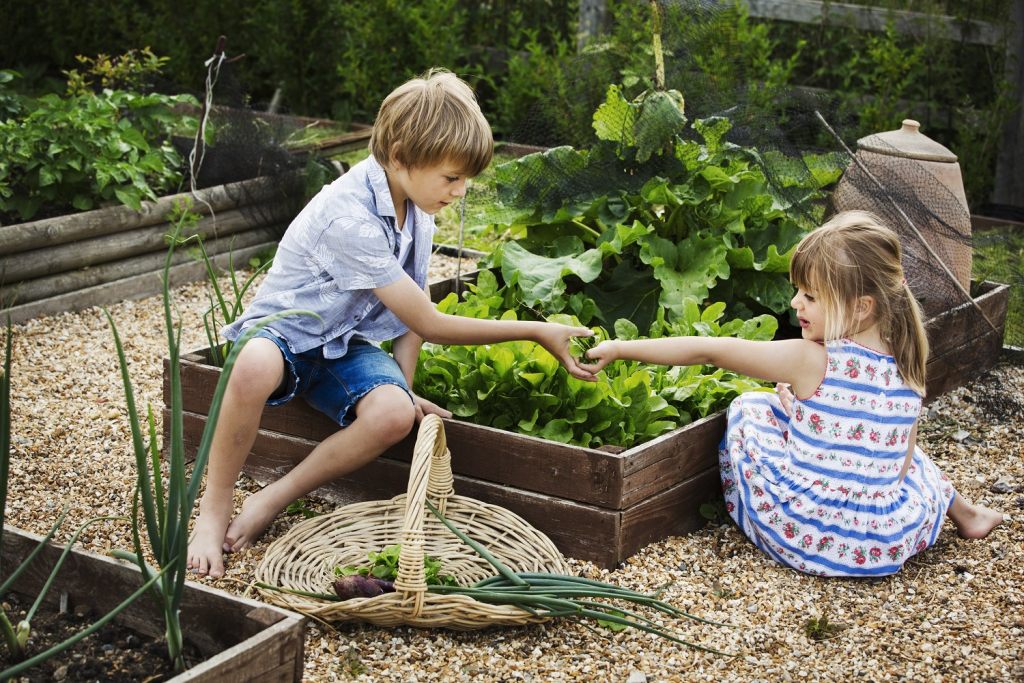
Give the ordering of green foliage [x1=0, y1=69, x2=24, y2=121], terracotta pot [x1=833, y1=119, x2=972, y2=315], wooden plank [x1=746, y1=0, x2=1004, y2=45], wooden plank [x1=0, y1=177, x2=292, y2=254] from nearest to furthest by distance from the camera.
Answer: terracotta pot [x1=833, y1=119, x2=972, y2=315] → wooden plank [x1=0, y1=177, x2=292, y2=254] → green foliage [x1=0, y1=69, x2=24, y2=121] → wooden plank [x1=746, y1=0, x2=1004, y2=45]

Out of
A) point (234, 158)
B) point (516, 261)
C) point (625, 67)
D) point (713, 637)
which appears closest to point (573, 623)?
point (713, 637)

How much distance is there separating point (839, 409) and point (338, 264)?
4.12 feet

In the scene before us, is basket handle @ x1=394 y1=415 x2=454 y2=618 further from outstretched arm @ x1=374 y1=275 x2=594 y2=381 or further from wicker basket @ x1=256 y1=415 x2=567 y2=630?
outstretched arm @ x1=374 y1=275 x2=594 y2=381

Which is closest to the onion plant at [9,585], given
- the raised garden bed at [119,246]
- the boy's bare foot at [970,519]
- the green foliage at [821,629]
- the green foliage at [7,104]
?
the green foliage at [821,629]

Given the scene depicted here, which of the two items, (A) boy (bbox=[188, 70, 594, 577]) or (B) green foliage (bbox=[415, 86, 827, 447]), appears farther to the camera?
(B) green foliage (bbox=[415, 86, 827, 447])

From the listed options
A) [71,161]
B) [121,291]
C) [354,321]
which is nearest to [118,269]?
[121,291]

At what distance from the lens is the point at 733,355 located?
111 inches

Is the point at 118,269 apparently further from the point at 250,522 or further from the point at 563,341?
the point at 563,341

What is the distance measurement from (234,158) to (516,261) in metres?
2.22

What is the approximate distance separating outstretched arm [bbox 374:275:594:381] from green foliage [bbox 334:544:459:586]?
535mm

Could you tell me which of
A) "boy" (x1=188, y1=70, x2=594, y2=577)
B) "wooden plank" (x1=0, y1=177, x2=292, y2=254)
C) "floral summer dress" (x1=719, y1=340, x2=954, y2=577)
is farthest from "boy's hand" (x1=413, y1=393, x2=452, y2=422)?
"wooden plank" (x1=0, y1=177, x2=292, y2=254)

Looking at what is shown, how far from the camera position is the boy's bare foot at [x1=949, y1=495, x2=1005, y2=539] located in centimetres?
308

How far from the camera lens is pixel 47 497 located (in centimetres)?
320

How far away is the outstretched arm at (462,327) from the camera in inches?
111
